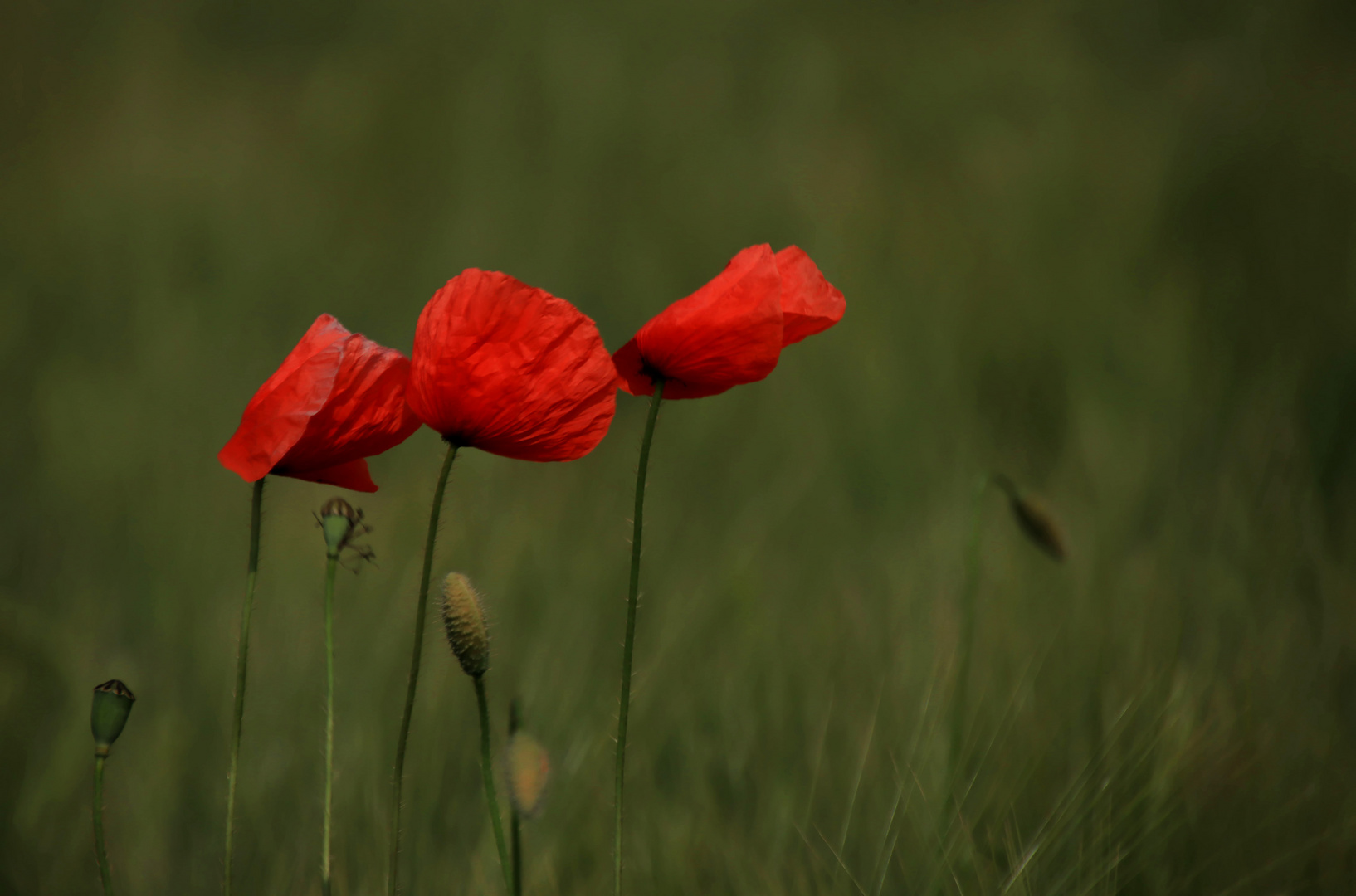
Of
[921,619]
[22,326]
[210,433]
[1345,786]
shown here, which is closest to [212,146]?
[22,326]

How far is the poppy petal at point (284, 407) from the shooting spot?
0.37 m

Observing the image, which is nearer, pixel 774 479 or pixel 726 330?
pixel 726 330

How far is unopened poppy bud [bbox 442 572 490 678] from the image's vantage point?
369mm

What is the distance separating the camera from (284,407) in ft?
1.25

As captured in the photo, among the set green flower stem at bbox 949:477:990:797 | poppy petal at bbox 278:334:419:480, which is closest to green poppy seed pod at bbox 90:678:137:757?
poppy petal at bbox 278:334:419:480

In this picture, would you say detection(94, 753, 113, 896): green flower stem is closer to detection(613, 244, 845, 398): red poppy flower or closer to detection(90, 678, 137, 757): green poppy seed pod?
detection(90, 678, 137, 757): green poppy seed pod

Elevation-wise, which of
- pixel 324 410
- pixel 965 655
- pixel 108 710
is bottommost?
pixel 965 655

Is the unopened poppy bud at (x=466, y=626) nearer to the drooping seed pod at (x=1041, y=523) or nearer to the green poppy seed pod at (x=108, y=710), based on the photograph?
the green poppy seed pod at (x=108, y=710)

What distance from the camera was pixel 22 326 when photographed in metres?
1.41

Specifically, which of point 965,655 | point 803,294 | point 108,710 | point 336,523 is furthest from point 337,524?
point 965,655

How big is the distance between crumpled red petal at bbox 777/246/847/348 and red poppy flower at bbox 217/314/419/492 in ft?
0.57

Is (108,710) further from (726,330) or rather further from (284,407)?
(726,330)

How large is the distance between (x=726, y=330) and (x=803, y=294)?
0.15 ft

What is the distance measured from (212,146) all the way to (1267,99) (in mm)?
1908
